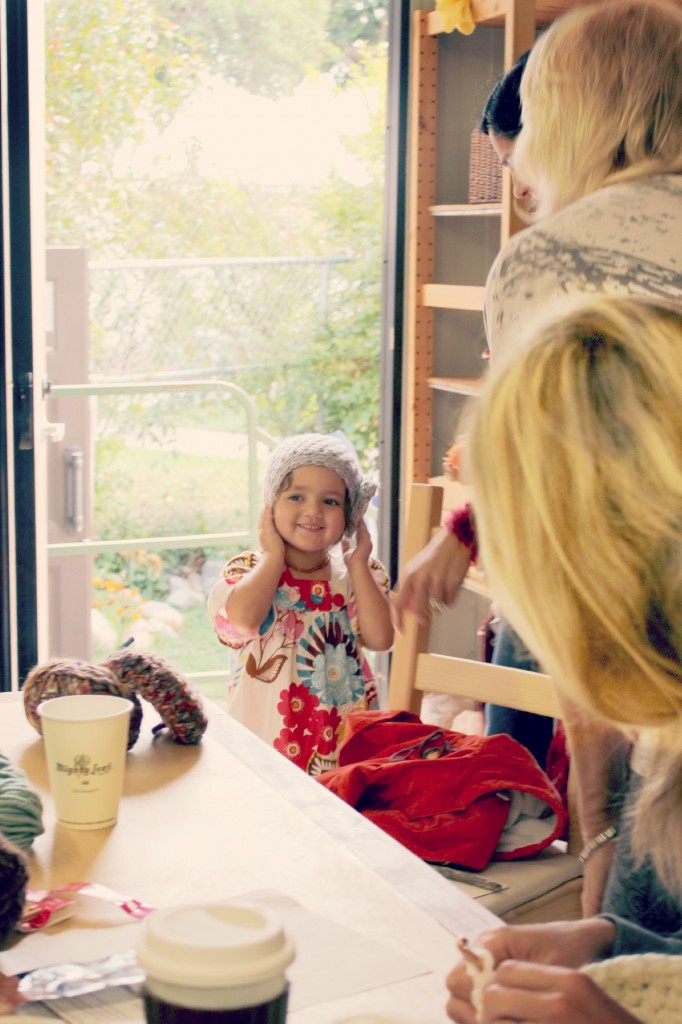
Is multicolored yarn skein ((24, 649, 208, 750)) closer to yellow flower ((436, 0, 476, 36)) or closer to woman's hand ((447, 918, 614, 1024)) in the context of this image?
woman's hand ((447, 918, 614, 1024))

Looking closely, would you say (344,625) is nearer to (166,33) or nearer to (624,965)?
(624,965)

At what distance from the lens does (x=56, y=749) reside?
1.02 meters

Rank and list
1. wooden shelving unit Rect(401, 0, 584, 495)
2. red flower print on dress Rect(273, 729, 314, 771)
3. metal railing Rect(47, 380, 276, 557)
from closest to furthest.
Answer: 1. red flower print on dress Rect(273, 729, 314, 771)
2. wooden shelving unit Rect(401, 0, 584, 495)
3. metal railing Rect(47, 380, 276, 557)

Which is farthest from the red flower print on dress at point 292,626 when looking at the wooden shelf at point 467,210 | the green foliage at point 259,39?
the green foliage at point 259,39

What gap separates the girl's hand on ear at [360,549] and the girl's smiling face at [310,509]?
0.13 feet

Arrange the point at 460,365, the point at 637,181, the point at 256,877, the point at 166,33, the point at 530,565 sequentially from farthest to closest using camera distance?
the point at 166,33
the point at 460,365
the point at 637,181
the point at 256,877
the point at 530,565

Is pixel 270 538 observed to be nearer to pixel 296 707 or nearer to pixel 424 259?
pixel 296 707

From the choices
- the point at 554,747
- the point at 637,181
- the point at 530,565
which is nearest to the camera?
the point at 530,565

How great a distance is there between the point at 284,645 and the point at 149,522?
2631 mm

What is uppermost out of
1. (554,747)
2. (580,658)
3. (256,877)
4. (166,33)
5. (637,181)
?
(166,33)

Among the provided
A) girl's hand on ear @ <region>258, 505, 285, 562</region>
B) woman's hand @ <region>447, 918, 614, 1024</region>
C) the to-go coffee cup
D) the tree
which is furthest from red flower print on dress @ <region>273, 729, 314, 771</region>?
the tree

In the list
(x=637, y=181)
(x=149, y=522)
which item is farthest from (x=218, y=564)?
(x=637, y=181)

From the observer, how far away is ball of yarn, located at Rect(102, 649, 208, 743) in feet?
4.05

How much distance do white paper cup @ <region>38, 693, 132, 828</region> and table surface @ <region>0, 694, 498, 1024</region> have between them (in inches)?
0.7
